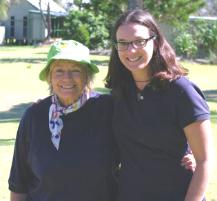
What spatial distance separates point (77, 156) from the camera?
310cm

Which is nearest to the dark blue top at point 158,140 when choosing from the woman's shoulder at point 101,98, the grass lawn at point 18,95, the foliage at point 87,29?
the woman's shoulder at point 101,98

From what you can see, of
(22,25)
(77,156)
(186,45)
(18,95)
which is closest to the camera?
(77,156)

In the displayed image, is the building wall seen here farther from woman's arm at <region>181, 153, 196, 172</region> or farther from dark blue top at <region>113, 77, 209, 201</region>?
woman's arm at <region>181, 153, 196, 172</region>

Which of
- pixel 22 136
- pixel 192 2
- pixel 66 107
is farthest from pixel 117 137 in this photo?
pixel 192 2

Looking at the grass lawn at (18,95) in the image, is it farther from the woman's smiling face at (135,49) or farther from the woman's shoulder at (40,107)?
the woman's smiling face at (135,49)

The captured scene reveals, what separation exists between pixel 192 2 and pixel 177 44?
3475 millimetres

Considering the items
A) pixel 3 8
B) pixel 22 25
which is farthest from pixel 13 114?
pixel 22 25

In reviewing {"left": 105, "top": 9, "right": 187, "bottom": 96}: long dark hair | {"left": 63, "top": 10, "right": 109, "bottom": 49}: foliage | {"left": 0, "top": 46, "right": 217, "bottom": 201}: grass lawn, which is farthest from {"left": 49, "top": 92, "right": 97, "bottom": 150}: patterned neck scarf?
{"left": 63, "top": 10, "right": 109, "bottom": 49}: foliage

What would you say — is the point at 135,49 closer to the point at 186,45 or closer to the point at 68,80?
the point at 68,80

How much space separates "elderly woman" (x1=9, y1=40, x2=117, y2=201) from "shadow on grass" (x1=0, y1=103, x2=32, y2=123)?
9.07 m

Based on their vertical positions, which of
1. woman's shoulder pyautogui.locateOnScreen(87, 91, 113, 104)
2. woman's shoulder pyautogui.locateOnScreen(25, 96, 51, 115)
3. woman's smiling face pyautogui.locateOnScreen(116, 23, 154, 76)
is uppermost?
woman's smiling face pyautogui.locateOnScreen(116, 23, 154, 76)

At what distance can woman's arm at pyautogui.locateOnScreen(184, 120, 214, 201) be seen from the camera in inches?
107

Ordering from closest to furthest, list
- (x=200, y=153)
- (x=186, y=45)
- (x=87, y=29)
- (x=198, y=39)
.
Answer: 1. (x=200, y=153)
2. (x=186, y=45)
3. (x=198, y=39)
4. (x=87, y=29)

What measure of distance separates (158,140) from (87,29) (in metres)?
37.8
